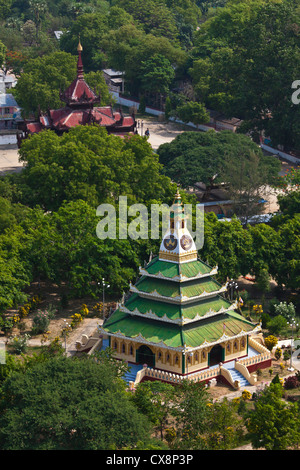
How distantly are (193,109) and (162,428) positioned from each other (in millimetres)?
78460

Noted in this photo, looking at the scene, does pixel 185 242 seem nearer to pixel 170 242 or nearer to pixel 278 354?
pixel 170 242

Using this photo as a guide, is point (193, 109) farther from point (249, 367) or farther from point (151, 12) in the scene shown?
point (249, 367)

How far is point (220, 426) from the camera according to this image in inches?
2405

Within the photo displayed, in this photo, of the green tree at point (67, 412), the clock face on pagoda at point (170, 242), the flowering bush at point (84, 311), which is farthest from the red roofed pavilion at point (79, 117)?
the green tree at point (67, 412)

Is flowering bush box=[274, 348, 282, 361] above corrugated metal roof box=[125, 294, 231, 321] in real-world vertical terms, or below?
below

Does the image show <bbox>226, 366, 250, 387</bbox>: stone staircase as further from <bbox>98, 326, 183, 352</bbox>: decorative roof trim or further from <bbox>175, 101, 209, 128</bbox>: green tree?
<bbox>175, 101, 209, 128</bbox>: green tree

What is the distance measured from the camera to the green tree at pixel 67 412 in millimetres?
57438

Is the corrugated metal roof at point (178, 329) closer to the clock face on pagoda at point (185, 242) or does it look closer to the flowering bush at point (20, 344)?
the clock face on pagoda at point (185, 242)

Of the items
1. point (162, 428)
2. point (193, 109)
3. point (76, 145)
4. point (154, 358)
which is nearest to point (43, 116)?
point (76, 145)

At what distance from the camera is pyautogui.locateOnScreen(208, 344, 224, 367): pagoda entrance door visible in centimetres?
7225

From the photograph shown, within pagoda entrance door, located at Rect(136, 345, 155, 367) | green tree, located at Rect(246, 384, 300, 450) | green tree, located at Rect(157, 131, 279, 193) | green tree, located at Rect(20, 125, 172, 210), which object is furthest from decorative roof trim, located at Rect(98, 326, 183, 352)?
green tree, located at Rect(157, 131, 279, 193)
